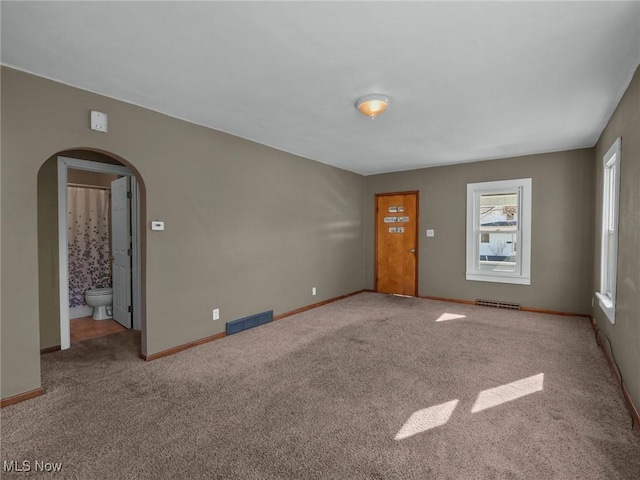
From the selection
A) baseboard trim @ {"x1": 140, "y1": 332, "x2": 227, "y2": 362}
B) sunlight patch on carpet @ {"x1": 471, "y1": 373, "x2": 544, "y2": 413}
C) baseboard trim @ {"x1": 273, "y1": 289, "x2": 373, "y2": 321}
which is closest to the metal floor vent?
baseboard trim @ {"x1": 273, "y1": 289, "x2": 373, "y2": 321}

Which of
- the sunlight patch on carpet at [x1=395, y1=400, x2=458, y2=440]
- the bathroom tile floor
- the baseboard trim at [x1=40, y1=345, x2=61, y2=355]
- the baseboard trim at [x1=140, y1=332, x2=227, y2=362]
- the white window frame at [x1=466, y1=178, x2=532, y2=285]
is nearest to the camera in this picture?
the sunlight patch on carpet at [x1=395, y1=400, x2=458, y2=440]

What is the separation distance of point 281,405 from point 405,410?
90 cm

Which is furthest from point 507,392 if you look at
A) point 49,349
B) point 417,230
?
point 49,349

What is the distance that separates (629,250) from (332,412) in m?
2.54

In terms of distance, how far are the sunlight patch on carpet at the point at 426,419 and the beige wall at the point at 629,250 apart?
121 cm

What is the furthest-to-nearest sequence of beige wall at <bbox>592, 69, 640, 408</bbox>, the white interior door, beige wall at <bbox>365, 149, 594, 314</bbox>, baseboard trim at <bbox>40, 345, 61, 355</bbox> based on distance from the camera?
beige wall at <bbox>365, 149, 594, 314</bbox>
the white interior door
baseboard trim at <bbox>40, 345, 61, 355</bbox>
beige wall at <bbox>592, 69, 640, 408</bbox>

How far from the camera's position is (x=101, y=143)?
2.89m

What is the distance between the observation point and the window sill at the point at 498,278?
5.23 metres

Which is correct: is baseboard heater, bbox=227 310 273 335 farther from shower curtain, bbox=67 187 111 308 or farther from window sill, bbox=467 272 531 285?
window sill, bbox=467 272 531 285

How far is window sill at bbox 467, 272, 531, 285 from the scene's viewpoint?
523cm

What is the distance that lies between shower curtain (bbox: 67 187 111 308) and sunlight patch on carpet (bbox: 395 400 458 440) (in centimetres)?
494

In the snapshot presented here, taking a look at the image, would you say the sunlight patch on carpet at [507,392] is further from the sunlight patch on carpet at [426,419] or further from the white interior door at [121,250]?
the white interior door at [121,250]

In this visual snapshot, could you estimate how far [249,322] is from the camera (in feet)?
14.0

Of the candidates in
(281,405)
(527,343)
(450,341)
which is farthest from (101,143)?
(527,343)
